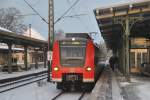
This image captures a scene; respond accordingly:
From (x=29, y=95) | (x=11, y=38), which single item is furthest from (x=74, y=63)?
(x=11, y=38)

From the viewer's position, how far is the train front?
20.8 m

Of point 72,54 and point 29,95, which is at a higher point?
point 72,54

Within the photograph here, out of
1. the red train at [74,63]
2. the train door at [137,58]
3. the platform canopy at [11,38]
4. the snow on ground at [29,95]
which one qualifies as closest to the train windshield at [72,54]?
the red train at [74,63]

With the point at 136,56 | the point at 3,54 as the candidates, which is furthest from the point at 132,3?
the point at 3,54

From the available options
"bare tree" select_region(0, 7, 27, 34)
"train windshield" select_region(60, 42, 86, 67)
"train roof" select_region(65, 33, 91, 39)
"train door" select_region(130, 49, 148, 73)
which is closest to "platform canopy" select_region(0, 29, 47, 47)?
"train door" select_region(130, 49, 148, 73)

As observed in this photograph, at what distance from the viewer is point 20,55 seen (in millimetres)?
87000

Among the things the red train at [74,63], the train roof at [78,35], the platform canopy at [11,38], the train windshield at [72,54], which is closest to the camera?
the red train at [74,63]

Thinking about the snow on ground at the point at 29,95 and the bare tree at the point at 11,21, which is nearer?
the snow on ground at the point at 29,95

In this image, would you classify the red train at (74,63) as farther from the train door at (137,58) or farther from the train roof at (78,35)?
the train door at (137,58)

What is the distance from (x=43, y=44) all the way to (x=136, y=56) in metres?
22.3

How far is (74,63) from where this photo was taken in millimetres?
20984

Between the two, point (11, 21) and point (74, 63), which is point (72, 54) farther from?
point (11, 21)

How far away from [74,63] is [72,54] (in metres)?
0.52

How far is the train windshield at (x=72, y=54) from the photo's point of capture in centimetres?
2103
